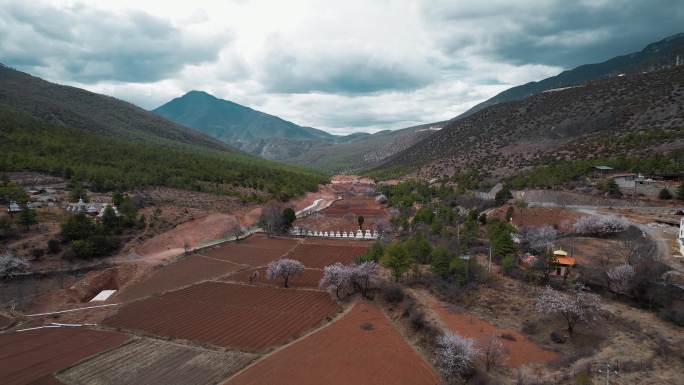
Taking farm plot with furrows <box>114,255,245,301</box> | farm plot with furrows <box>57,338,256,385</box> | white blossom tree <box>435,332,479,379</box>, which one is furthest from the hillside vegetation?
farm plot with furrows <box>57,338,256,385</box>

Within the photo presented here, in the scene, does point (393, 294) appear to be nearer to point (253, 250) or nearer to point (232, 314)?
point (232, 314)

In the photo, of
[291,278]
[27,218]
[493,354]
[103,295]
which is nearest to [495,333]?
[493,354]

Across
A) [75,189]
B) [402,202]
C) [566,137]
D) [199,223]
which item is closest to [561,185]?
[402,202]

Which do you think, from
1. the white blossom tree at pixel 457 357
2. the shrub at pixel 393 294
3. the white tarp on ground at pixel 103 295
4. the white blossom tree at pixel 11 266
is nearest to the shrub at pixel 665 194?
the shrub at pixel 393 294

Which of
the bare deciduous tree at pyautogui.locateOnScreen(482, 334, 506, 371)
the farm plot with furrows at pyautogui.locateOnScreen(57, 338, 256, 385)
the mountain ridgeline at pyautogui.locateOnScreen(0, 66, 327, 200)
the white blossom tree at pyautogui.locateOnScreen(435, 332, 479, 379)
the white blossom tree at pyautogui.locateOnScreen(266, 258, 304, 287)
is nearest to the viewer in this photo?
the white blossom tree at pyautogui.locateOnScreen(435, 332, 479, 379)

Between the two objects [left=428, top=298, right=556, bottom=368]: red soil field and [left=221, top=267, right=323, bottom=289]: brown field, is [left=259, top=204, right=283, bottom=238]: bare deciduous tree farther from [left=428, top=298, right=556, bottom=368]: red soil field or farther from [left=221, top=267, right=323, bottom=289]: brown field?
[left=428, top=298, right=556, bottom=368]: red soil field

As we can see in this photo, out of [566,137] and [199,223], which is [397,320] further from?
[566,137]
